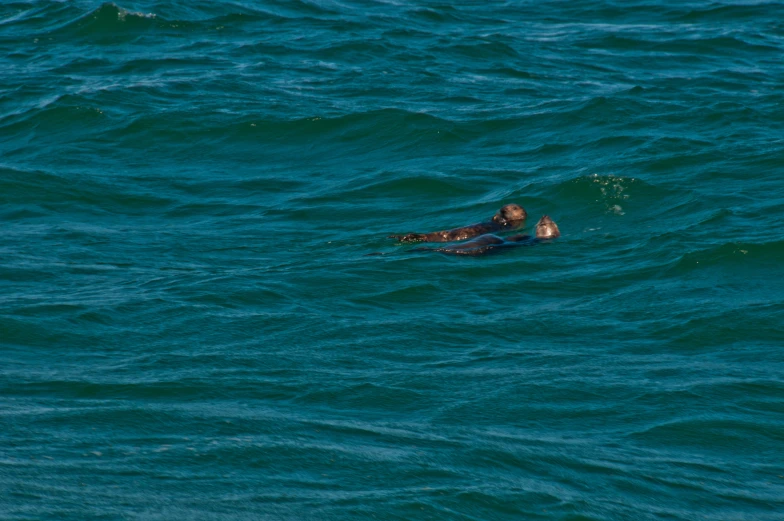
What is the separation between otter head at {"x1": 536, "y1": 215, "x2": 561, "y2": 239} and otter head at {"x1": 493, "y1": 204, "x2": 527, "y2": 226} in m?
0.51

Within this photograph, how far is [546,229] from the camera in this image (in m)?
12.5

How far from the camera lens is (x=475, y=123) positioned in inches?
672

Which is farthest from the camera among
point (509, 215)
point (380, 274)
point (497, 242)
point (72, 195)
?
point (72, 195)

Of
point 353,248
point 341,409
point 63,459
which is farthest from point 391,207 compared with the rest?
point 63,459

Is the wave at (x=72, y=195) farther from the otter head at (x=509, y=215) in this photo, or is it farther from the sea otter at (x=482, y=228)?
the otter head at (x=509, y=215)

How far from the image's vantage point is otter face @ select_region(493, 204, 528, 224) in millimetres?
13062

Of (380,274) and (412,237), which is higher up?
(412,237)

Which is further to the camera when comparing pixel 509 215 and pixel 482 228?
pixel 509 215

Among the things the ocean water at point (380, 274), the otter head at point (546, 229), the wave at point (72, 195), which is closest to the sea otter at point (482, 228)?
the ocean water at point (380, 274)

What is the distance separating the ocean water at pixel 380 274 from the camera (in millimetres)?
6996

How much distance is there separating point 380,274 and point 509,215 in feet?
8.31

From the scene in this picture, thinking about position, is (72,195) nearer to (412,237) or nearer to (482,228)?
(412,237)

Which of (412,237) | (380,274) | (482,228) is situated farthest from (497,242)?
(380,274)

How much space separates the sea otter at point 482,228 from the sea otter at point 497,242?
0.32 meters
